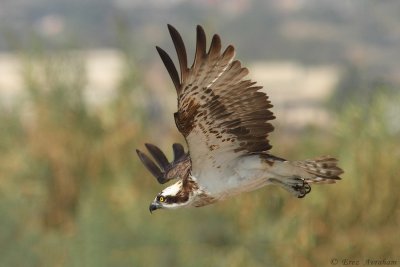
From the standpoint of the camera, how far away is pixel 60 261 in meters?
10.4

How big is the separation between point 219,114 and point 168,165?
0.96 metres

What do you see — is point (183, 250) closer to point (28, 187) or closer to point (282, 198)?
point (282, 198)

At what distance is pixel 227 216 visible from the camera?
1038 centimetres

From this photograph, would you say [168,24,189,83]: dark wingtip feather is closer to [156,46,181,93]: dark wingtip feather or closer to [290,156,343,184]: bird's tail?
[156,46,181,93]: dark wingtip feather

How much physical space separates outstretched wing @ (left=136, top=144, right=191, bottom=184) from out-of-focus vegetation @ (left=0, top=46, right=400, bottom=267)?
4.02 metres

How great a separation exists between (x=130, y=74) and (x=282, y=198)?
3.97 m

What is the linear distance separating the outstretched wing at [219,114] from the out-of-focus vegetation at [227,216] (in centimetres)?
508

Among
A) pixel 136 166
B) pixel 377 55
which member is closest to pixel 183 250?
pixel 136 166

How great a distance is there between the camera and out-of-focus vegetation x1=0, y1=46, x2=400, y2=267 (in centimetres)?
943

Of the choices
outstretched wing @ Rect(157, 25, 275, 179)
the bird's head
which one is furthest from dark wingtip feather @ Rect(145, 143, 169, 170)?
outstretched wing @ Rect(157, 25, 275, 179)

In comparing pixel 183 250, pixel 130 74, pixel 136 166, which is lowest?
pixel 183 250
